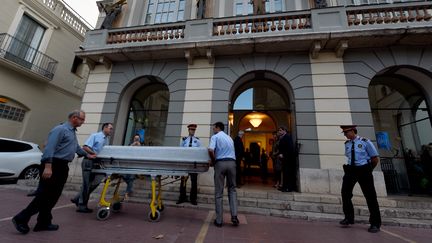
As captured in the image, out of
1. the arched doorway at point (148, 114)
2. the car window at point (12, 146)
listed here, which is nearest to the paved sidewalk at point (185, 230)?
the car window at point (12, 146)

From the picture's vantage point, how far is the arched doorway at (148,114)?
9.07m

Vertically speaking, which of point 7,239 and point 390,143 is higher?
point 390,143

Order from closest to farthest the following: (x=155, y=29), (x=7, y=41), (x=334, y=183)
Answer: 1. (x=334, y=183)
2. (x=155, y=29)
3. (x=7, y=41)

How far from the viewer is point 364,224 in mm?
4465

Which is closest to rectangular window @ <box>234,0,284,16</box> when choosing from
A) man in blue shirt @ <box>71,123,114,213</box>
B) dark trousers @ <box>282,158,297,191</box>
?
dark trousers @ <box>282,158,297,191</box>

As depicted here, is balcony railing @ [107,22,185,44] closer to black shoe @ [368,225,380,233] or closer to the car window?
the car window

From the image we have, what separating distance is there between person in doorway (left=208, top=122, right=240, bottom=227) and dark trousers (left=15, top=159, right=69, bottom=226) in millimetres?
2531

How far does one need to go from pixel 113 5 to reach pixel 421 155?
14.5 meters

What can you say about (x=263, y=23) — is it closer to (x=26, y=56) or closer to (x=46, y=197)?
(x=46, y=197)

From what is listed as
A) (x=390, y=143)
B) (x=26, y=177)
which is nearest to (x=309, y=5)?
(x=390, y=143)

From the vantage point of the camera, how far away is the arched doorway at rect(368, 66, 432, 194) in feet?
23.2

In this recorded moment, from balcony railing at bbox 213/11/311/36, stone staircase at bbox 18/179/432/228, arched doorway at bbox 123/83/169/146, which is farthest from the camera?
arched doorway at bbox 123/83/169/146

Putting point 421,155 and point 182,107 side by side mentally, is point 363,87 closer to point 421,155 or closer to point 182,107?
point 421,155

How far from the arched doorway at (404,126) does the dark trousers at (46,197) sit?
9497mm
